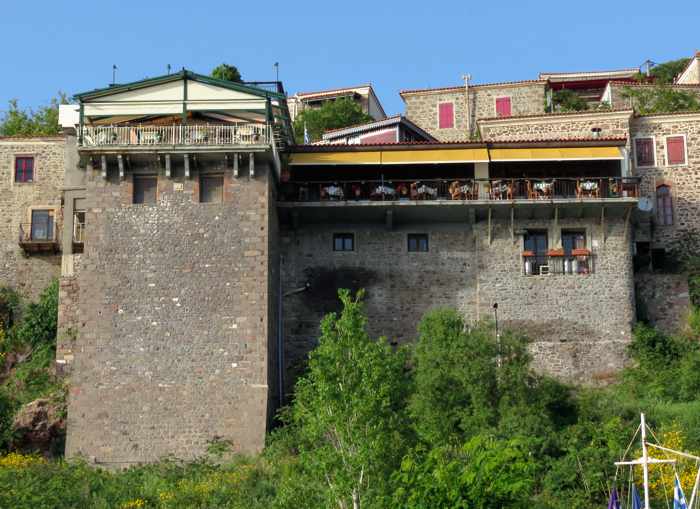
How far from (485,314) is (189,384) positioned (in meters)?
9.68

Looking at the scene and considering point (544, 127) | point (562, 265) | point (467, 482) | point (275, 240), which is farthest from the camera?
point (544, 127)

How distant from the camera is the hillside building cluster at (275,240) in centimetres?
3575

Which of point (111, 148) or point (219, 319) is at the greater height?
point (111, 148)

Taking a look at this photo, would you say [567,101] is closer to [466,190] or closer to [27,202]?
[466,190]

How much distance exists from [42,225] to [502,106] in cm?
2111

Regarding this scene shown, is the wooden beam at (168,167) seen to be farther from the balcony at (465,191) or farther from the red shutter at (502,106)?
the red shutter at (502,106)

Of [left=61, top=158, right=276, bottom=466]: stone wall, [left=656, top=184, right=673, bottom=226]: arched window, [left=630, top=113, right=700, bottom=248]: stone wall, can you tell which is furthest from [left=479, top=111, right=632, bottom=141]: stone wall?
[left=61, top=158, right=276, bottom=466]: stone wall

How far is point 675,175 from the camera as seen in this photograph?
44.6 metres

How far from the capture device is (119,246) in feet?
121

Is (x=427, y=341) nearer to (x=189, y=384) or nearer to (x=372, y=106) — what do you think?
(x=189, y=384)

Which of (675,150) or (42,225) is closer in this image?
(675,150)

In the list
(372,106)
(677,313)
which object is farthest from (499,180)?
(372,106)

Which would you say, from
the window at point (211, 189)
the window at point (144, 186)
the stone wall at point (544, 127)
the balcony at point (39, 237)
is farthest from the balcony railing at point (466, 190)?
the balcony at point (39, 237)

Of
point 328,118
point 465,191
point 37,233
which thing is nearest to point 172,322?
point 465,191
